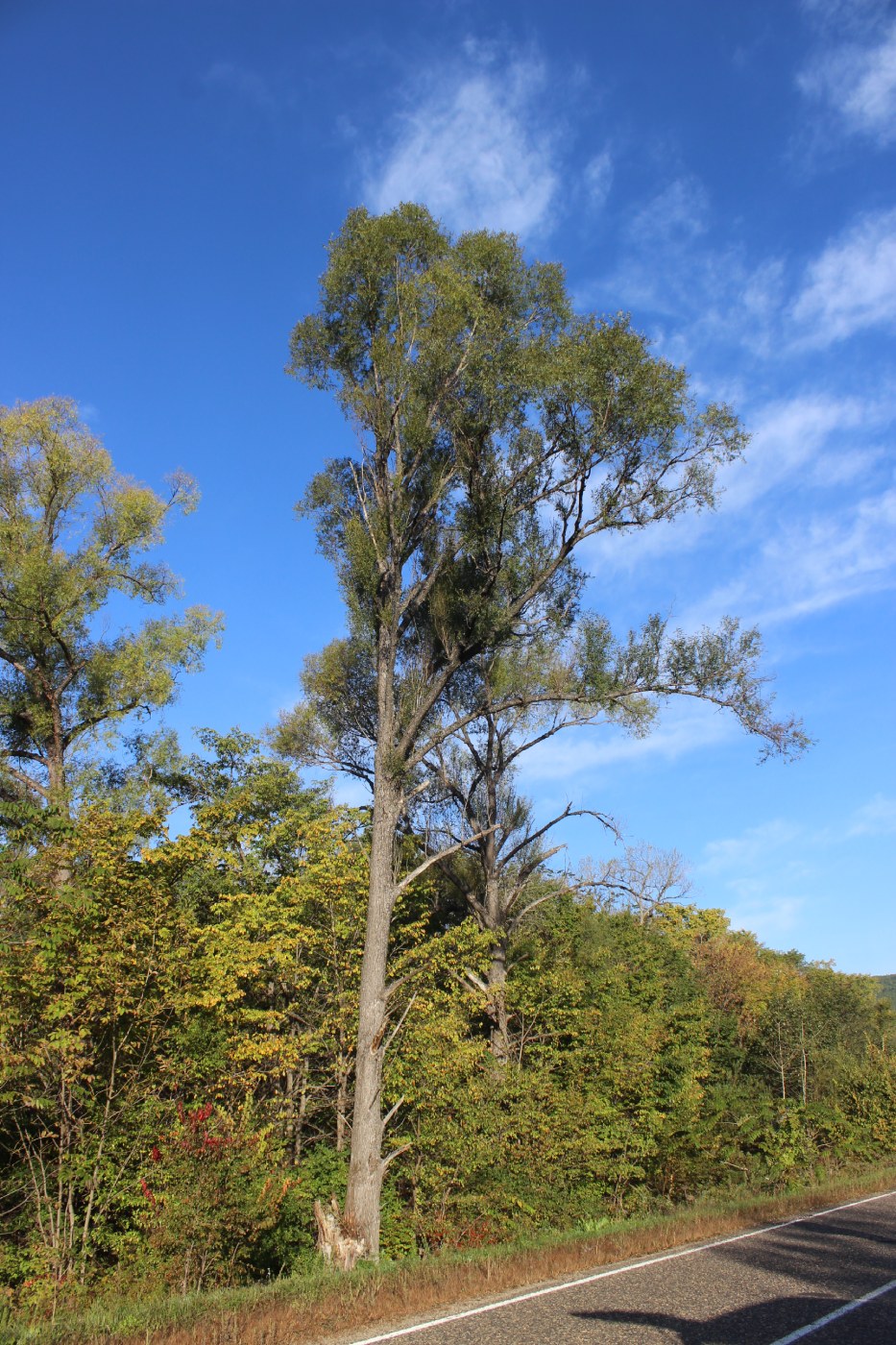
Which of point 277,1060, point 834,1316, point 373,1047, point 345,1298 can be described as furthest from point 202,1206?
point 277,1060

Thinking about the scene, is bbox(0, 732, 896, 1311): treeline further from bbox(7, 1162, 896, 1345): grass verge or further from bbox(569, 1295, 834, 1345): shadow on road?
bbox(569, 1295, 834, 1345): shadow on road

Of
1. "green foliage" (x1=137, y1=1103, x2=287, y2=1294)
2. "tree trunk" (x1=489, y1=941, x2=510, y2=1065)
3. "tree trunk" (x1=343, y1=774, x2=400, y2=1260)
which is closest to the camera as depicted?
"green foliage" (x1=137, y1=1103, x2=287, y2=1294)

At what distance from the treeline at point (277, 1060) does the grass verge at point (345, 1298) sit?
6.40 feet

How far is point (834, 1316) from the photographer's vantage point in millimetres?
6539

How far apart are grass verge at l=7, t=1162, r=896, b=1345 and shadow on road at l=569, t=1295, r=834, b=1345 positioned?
5.94 feet

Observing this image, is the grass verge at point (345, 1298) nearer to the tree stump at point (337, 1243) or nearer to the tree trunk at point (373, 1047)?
the tree stump at point (337, 1243)

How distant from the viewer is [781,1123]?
2861cm

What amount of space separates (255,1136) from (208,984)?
7.23 feet

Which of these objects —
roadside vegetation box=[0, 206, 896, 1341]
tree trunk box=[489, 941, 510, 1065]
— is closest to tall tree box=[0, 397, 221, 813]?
roadside vegetation box=[0, 206, 896, 1341]

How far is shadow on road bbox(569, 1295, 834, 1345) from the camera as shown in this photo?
5.85 m

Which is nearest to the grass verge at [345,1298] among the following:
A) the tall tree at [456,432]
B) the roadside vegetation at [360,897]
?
the roadside vegetation at [360,897]

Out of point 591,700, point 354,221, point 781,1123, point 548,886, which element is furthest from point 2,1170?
point 781,1123

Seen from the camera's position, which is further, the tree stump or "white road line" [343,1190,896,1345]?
the tree stump

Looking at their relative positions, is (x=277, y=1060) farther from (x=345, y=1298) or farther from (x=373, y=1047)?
(x=345, y=1298)
